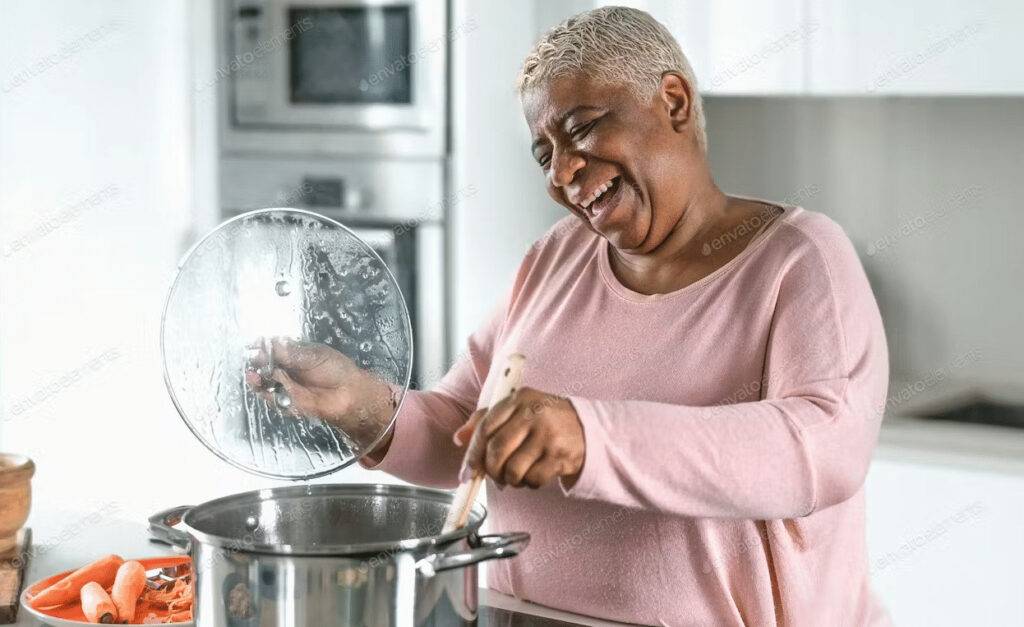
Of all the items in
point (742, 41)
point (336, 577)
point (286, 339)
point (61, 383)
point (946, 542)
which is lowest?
point (946, 542)

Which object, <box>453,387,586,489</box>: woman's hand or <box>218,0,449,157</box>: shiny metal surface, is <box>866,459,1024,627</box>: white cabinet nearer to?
<box>218,0,449,157</box>: shiny metal surface

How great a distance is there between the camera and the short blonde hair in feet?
3.84

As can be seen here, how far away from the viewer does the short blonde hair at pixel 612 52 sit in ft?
3.84

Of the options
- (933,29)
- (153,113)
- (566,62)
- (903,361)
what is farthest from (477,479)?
(153,113)

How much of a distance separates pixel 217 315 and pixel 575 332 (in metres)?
0.39

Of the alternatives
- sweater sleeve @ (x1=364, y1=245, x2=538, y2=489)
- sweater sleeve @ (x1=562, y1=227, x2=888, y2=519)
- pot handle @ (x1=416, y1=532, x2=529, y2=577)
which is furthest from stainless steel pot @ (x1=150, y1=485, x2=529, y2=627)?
sweater sleeve @ (x1=364, y1=245, x2=538, y2=489)

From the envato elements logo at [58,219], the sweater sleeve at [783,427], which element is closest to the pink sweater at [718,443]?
the sweater sleeve at [783,427]

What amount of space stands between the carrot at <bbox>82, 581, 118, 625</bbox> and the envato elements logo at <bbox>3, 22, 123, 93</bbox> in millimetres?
1831

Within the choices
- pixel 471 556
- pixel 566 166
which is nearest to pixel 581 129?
pixel 566 166

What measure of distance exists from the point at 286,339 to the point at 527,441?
31 centimetres

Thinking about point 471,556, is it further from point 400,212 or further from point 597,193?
Answer: point 400,212

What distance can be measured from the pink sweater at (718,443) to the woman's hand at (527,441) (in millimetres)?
25

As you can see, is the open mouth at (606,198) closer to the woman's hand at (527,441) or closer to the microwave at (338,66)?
the woman's hand at (527,441)

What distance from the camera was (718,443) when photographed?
101 centimetres
